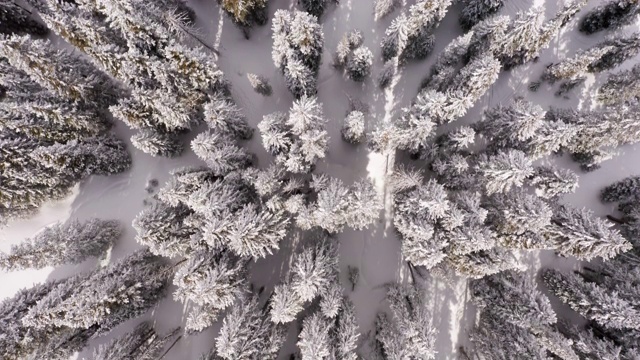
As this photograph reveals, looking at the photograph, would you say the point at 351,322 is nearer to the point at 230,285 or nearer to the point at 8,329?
the point at 230,285

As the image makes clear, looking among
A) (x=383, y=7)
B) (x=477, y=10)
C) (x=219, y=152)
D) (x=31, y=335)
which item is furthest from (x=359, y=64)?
(x=31, y=335)

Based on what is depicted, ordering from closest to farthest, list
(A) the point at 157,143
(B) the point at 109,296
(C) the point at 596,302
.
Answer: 1. (C) the point at 596,302
2. (B) the point at 109,296
3. (A) the point at 157,143

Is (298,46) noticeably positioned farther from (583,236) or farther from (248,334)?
(583,236)

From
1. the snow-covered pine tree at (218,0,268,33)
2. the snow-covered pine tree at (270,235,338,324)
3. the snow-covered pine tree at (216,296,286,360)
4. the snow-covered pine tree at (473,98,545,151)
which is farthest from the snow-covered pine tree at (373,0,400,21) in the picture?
the snow-covered pine tree at (216,296,286,360)

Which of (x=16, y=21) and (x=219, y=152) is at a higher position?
(x=16, y=21)

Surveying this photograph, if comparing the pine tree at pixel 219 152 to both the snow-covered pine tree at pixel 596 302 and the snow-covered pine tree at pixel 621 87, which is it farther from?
the snow-covered pine tree at pixel 621 87

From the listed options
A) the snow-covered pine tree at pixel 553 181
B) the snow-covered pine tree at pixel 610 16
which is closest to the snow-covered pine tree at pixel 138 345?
the snow-covered pine tree at pixel 553 181

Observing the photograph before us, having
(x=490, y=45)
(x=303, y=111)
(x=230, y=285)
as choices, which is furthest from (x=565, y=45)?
(x=230, y=285)
